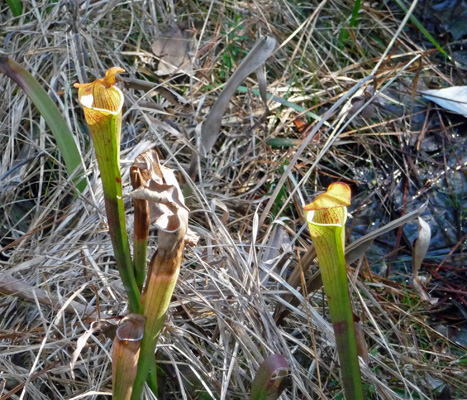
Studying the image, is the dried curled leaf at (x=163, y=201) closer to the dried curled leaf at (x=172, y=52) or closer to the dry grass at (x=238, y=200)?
the dry grass at (x=238, y=200)

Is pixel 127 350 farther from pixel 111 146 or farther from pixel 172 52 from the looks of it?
pixel 172 52

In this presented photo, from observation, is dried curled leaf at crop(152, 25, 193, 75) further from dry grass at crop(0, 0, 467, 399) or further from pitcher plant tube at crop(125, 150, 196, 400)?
pitcher plant tube at crop(125, 150, 196, 400)

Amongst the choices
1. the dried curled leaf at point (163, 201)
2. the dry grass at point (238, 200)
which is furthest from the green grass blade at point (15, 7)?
the dried curled leaf at point (163, 201)

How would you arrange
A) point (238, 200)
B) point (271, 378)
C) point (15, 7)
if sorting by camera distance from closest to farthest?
point (271, 378)
point (238, 200)
point (15, 7)

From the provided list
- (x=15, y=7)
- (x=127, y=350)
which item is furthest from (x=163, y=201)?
(x=15, y=7)

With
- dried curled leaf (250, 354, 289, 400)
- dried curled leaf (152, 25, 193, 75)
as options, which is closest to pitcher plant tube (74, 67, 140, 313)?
dried curled leaf (250, 354, 289, 400)
